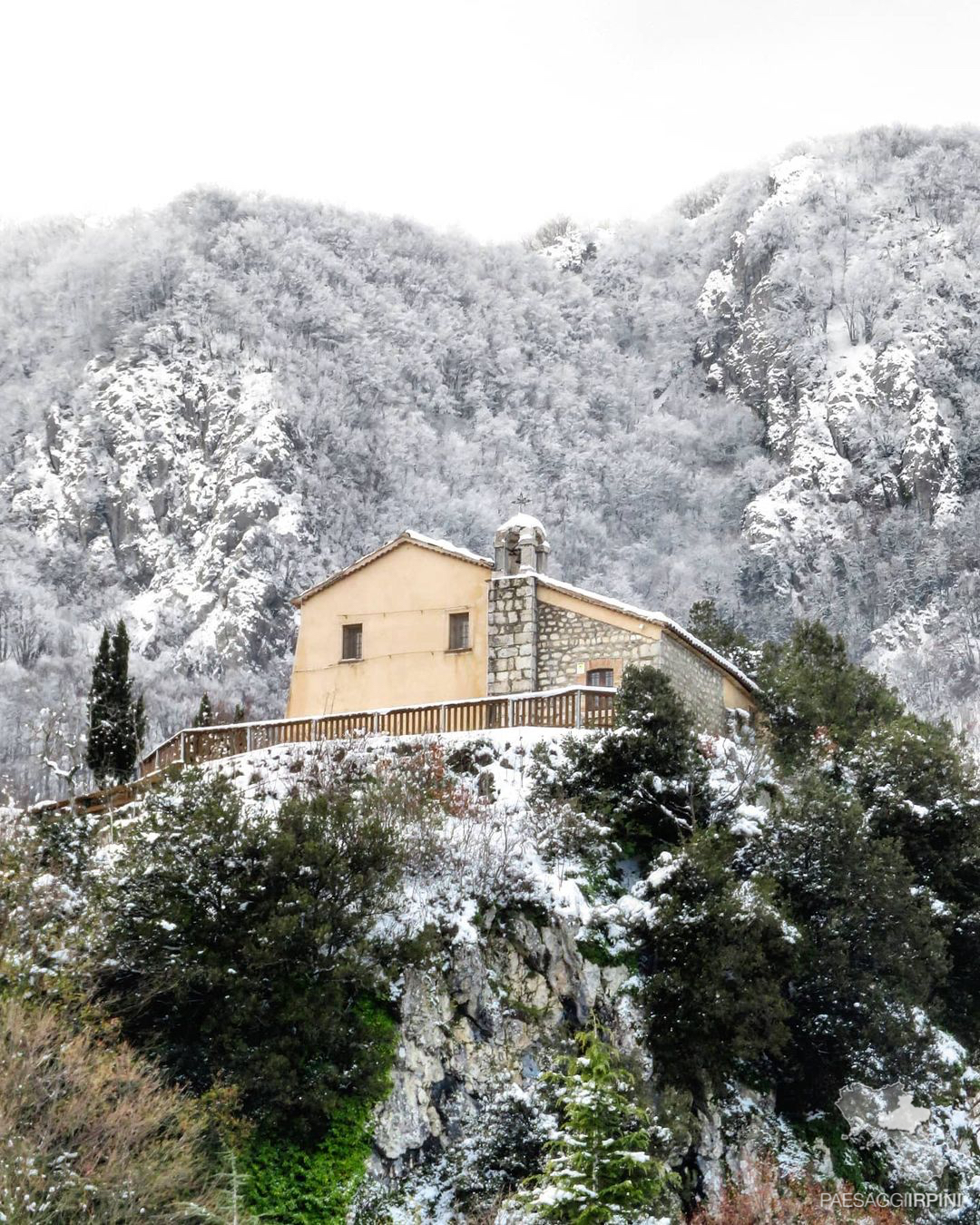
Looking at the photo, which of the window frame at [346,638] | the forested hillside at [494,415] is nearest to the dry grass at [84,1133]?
the window frame at [346,638]

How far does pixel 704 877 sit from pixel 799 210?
459 feet

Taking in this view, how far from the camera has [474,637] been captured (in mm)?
37750

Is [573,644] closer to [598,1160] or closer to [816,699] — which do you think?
[816,699]

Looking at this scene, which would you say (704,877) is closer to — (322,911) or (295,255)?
(322,911)

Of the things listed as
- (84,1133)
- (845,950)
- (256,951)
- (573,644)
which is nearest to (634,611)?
(573,644)

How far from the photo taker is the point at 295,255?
15750 cm

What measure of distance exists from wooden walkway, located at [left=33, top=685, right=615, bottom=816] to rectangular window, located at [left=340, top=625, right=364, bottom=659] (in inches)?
178

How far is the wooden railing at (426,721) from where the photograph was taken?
110ft

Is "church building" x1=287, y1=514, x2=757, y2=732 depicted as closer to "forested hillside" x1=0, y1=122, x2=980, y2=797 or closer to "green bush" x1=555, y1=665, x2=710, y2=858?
"green bush" x1=555, y1=665, x2=710, y2=858

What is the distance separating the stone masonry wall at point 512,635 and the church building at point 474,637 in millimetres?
22

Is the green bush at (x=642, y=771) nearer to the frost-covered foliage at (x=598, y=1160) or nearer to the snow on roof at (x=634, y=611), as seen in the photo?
the snow on roof at (x=634, y=611)

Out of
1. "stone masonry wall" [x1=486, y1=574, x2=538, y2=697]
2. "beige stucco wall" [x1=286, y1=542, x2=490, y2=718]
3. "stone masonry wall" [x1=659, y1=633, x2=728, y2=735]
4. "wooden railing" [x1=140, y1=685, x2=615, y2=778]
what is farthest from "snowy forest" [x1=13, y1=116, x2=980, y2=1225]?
"beige stucco wall" [x1=286, y1=542, x2=490, y2=718]

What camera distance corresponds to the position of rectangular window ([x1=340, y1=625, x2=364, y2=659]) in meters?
39.5

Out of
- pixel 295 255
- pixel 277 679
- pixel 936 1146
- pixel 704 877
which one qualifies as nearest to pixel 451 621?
pixel 704 877
